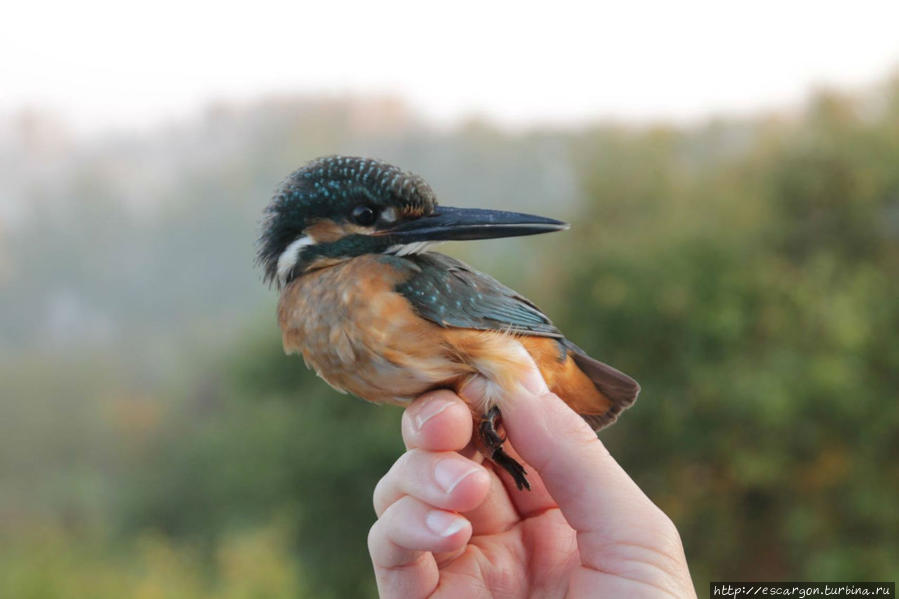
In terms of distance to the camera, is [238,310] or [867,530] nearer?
[867,530]

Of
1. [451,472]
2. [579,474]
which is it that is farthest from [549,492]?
[451,472]

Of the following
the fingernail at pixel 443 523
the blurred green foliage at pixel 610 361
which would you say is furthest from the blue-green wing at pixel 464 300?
the blurred green foliage at pixel 610 361

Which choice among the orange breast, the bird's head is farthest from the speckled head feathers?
the orange breast

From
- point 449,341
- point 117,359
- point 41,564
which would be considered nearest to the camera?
point 449,341

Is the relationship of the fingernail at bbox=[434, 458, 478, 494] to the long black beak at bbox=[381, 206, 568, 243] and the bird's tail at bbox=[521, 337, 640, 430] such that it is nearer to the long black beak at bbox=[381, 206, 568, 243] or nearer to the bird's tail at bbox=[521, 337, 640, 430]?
the bird's tail at bbox=[521, 337, 640, 430]

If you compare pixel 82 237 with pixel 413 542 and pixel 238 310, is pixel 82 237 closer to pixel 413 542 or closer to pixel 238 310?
pixel 238 310

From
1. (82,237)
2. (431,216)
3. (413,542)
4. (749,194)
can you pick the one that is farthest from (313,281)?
(82,237)
